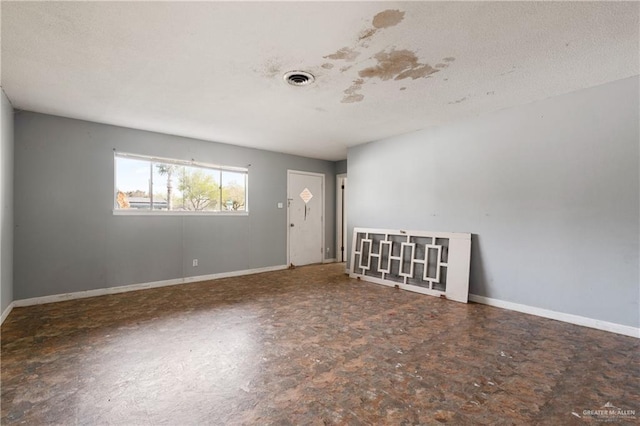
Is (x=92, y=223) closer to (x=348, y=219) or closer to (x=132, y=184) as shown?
(x=132, y=184)

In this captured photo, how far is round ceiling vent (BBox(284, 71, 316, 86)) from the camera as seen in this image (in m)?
2.91

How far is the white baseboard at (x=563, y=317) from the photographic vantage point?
301 centimetres

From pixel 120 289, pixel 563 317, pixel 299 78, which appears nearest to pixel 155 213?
pixel 120 289

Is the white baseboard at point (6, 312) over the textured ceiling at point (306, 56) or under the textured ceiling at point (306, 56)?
under

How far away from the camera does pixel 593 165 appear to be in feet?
10.7

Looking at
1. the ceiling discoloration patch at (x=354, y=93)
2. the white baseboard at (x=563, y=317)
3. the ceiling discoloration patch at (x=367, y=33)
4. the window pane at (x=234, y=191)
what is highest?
the ceiling discoloration patch at (x=367, y=33)

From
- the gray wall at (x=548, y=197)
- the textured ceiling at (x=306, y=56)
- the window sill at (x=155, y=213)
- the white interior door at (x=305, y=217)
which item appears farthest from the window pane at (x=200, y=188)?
the gray wall at (x=548, y=197)

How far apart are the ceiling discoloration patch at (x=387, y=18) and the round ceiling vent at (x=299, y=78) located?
931mm

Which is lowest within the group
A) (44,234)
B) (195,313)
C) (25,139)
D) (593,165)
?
(195,313)

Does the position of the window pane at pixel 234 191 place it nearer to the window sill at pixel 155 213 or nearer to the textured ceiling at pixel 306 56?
the window sill at pixel 155 213

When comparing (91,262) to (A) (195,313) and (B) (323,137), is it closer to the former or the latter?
(A) (195,313)

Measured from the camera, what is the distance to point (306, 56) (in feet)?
8.54

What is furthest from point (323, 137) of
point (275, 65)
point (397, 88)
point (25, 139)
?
point (25, 139)

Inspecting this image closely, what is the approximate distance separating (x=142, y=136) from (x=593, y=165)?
622cm
